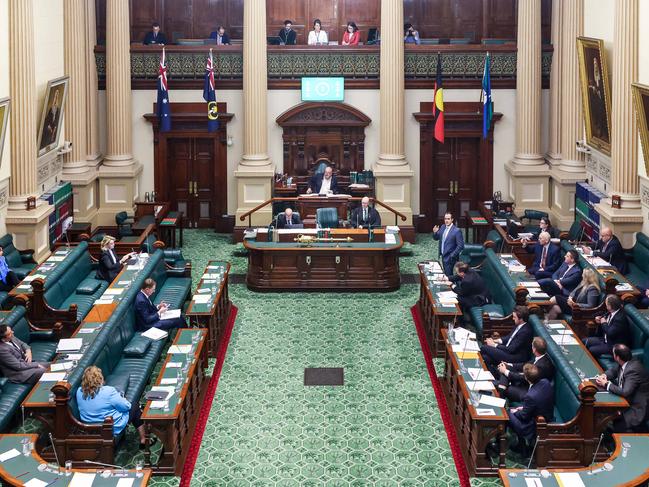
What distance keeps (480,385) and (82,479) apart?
478 cm

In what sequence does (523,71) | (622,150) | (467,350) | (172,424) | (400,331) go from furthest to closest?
(523,71), (622,150), (400,331), (467,350), (172,424)

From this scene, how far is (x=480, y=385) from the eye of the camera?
12594mm

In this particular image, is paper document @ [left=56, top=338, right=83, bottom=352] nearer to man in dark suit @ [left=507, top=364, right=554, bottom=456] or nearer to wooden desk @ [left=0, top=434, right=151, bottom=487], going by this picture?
wooden desk @ [left=0, top=434, right=151, bottom=487]

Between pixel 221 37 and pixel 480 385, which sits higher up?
pixel 221 37

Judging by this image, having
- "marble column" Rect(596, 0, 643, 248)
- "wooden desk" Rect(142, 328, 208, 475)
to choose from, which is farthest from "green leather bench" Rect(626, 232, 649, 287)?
"wooden desk" Rect(142, 328, 208, 475)

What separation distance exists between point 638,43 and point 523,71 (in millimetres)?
5864

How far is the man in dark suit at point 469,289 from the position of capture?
55.7ft

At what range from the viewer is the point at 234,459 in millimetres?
12500

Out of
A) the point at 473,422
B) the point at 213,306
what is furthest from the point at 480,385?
the point at 213,306

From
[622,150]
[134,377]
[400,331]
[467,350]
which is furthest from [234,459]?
[622,150]

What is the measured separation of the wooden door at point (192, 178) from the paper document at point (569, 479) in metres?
15.9

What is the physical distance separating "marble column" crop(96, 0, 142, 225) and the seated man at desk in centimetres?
404

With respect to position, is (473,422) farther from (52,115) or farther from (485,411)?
(52,115)

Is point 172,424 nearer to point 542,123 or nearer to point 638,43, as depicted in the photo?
point 638,43
